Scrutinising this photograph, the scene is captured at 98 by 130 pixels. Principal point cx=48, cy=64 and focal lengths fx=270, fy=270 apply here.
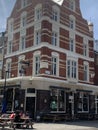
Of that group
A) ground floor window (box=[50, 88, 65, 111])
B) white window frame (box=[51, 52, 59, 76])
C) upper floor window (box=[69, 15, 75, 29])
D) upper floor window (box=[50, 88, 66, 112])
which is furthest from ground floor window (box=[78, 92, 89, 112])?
upper floor window (box=[69, 15, 75, 29])

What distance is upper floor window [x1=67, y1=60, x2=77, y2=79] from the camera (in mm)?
34719

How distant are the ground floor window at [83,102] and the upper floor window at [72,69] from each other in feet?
8.51

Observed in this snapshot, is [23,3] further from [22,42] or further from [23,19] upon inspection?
[22,42]

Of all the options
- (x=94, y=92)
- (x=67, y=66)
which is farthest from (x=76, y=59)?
(x=94, y=92)

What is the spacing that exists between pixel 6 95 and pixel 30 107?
413cm

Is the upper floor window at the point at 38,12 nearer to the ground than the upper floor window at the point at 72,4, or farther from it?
nearer to the ground

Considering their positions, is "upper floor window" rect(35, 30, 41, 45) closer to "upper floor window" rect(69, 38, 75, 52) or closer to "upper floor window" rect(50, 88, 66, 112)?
"upper floor window" rect(69, 38, 75, 52)

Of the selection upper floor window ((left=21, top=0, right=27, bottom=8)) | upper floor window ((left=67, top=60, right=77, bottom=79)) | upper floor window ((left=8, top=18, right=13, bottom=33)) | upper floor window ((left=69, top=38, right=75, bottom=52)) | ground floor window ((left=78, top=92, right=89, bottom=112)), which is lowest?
ground floor window ((left=78, top=92, right=89, bottom=112))

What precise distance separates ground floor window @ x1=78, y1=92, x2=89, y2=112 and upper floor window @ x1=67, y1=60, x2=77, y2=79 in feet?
8.51

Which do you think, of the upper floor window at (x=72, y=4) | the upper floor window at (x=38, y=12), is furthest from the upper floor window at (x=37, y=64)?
the upper floor window at (x=72, y=4)

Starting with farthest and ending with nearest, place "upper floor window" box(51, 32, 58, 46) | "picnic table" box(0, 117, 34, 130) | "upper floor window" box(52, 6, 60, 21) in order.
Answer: "upper floor window" box(52, 6, 60, 21) < "upper floor window" box(51, 32, 58, 46) < "picnic table" box(0, 117, 34, 130)

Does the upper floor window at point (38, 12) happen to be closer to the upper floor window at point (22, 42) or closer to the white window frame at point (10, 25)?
the upper floor window at point (22, 42)

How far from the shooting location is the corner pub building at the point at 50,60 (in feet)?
101

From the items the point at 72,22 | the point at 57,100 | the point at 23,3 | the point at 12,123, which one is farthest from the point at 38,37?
the point at 12,123
